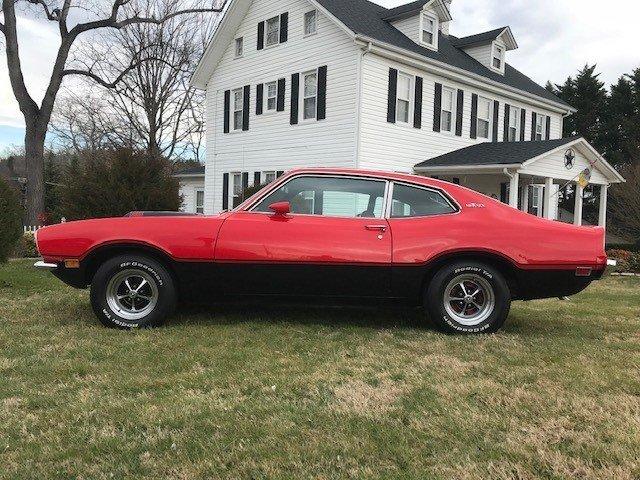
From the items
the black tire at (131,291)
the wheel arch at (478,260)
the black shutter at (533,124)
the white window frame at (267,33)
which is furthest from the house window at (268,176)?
the wheel arch at (478,260)

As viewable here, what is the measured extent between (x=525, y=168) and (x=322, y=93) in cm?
651

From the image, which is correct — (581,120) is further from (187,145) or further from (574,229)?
(574,229)

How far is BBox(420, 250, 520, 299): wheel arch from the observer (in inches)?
197

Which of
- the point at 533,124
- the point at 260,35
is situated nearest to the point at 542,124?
the point at 533,124

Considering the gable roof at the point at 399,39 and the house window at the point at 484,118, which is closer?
the gable roof at the point at 399,39

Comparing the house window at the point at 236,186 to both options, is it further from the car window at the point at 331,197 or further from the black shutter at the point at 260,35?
the car window at the point at 331,197

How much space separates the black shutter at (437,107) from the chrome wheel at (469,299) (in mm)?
13834

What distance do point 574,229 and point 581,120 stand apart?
41.6 meters

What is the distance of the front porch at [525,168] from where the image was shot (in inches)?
618

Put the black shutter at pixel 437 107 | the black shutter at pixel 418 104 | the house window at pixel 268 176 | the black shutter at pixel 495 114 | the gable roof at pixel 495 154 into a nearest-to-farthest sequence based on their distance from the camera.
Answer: the gable roof at pixel 495 154, the black shutter at pixel 418 104, the black shutter at pixel 437 107, the house window at pixel 268 176, the black shutter at pixel 495 114

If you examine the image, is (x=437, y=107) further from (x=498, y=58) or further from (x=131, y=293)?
(x=131, y=293)

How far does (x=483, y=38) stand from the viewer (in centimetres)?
2186

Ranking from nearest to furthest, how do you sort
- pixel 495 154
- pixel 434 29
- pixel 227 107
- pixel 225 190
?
pixel 495 154
pixel 434 29
pixel 227 107
pixel 225 190

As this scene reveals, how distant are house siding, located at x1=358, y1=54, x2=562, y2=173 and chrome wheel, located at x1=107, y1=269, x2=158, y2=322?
11.5 m
